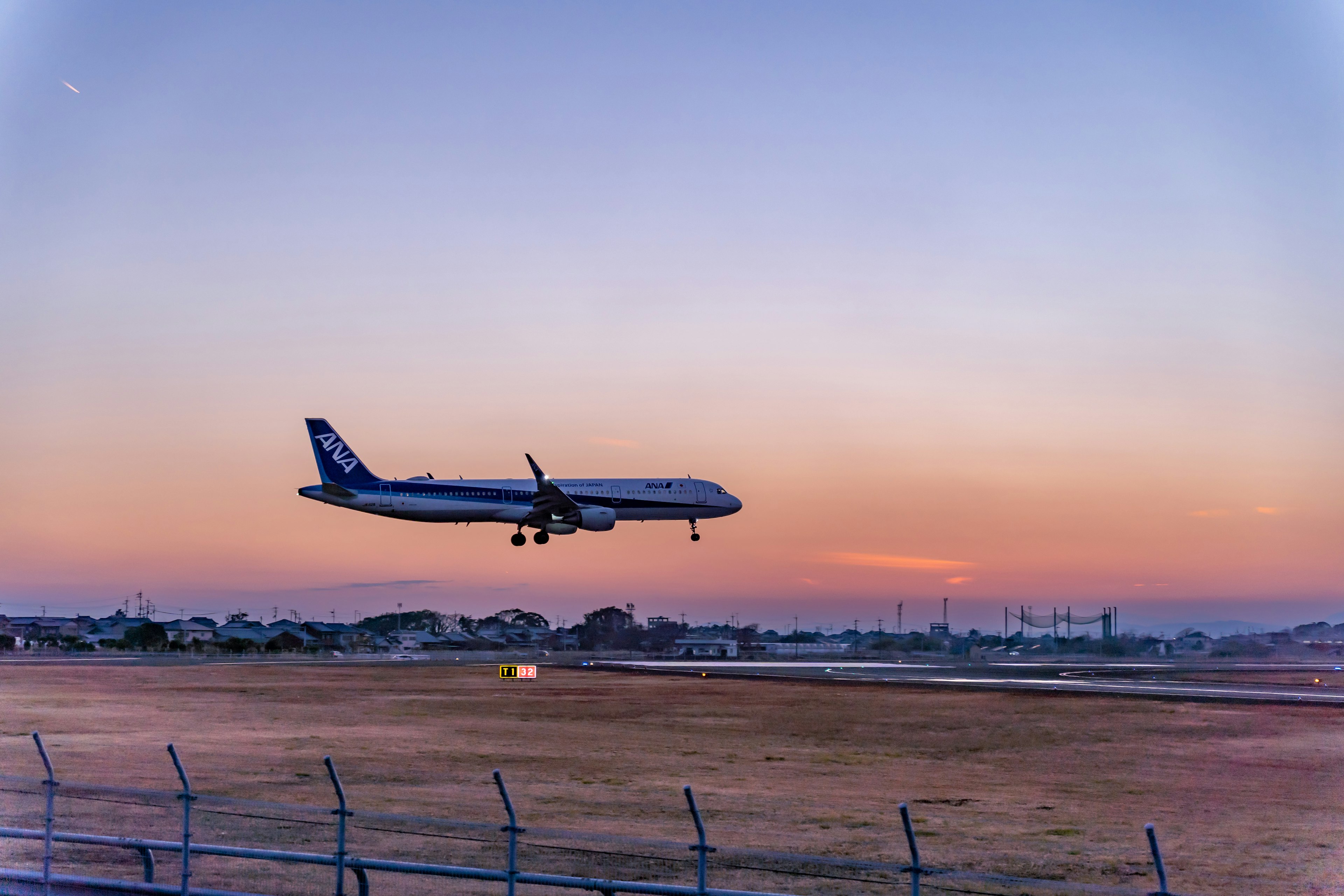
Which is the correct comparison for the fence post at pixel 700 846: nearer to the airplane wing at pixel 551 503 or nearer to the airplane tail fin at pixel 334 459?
the airplane wing at pixel 551 503

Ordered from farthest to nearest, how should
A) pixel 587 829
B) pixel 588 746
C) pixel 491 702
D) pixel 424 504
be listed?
pixel 424 504
pixel 491 702
pixel 588 746
pixel 587 829

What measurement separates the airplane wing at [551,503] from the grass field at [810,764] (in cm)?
1693

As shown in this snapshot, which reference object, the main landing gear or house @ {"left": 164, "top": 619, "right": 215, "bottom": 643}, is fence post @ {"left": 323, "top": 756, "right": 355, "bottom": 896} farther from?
house @ {"left": 164, "top": 619, "right": 215, "bottom": 643}

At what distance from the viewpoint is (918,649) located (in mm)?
179875

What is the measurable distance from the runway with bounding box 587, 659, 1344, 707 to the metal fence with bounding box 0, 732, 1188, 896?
36971 mm

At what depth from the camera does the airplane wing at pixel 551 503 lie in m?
73.4

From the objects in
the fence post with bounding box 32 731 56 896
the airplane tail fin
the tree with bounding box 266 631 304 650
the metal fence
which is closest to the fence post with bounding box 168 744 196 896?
the metal fence

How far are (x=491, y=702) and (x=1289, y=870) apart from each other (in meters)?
36.3

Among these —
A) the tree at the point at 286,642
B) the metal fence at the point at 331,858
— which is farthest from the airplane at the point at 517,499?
the tree at the point at 286,642

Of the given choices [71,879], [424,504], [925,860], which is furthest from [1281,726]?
[424,504]

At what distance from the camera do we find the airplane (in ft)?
252

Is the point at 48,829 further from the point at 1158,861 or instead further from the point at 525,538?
the point at 525,538

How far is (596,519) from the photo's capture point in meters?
75.2

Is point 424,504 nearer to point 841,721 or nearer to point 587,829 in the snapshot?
point 841,721
